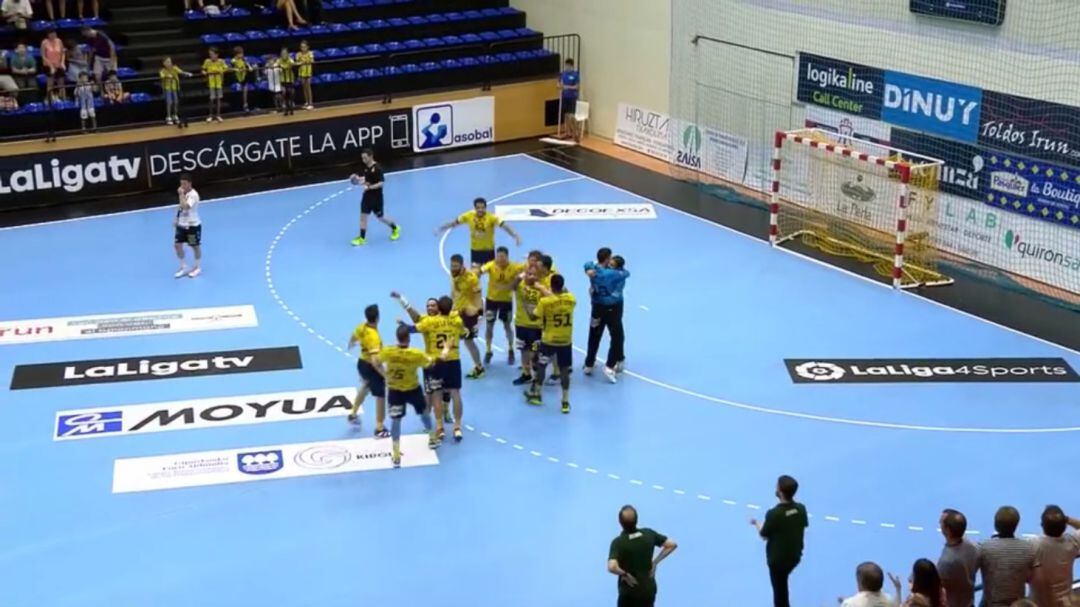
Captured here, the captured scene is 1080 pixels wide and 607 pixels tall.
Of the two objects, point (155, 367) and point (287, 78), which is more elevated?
point (287, 78)

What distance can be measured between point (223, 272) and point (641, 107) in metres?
12.4

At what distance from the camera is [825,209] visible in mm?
27250

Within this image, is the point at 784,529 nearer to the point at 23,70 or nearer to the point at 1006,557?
the point at 1006,557

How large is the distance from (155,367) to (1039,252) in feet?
49.6

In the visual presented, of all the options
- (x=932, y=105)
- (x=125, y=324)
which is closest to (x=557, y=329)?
(x=125, y=324)

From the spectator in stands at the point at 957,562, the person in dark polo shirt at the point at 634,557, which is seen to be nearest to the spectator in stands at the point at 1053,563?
the spectator in stands at the point at 957,562

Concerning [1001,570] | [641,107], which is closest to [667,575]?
[1001,570]

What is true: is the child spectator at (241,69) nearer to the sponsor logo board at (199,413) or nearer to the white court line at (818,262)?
the white court line at (818,262)

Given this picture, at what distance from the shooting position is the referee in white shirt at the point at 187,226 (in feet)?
77.0

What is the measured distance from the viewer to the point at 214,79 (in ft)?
98.9

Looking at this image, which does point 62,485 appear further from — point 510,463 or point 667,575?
point 667,575

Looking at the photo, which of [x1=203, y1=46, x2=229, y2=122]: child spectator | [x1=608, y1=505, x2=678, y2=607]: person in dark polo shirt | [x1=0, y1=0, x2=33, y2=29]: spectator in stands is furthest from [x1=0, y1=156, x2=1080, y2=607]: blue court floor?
[x1=0, y1=0, x2=33, y2=29]: spectator in stands

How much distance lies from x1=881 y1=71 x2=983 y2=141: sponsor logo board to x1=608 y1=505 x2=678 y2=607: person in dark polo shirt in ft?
50.3

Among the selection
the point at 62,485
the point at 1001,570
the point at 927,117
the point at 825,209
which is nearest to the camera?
the point at 1001,570
